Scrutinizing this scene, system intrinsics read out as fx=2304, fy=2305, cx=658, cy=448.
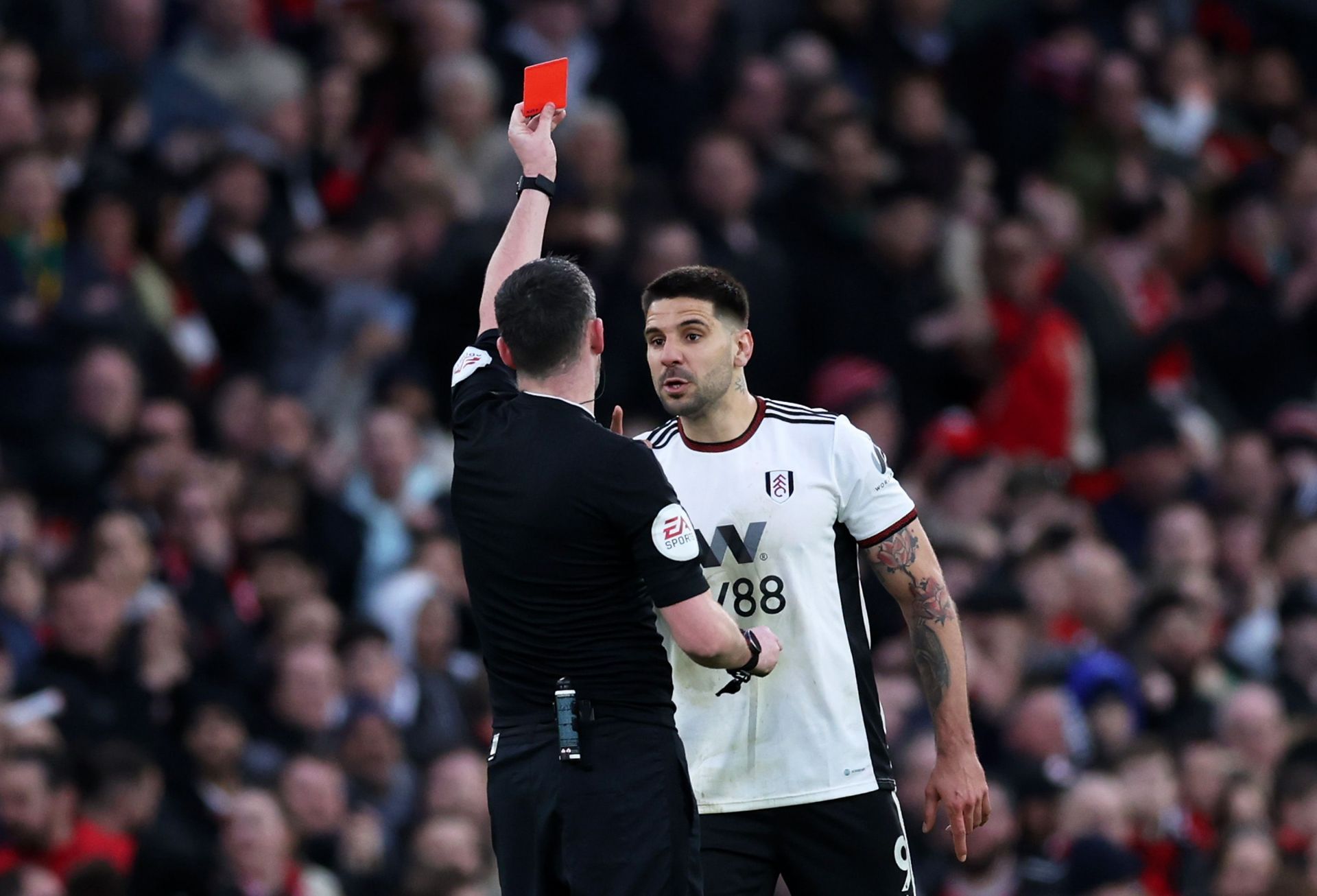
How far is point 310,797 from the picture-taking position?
10.2m

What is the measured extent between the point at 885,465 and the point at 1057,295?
8.33m

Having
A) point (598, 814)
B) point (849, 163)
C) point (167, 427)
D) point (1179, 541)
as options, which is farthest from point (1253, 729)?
point (598, 814)

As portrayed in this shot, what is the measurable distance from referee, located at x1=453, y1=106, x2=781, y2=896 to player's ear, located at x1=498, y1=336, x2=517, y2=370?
12mm

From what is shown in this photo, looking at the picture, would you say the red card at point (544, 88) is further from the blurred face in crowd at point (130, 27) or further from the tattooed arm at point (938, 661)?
the blurred face in crowd at point (130, 27)

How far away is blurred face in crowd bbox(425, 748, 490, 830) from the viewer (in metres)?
10.7

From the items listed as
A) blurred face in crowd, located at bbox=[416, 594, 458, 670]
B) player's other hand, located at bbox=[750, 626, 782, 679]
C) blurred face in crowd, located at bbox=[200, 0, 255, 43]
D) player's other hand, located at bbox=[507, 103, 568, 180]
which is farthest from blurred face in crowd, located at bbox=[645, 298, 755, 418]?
blurred face in crowd, located at bbox=[200, 0, 255, 43]

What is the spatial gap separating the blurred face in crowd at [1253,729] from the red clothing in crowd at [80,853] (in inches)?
246

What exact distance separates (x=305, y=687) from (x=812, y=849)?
418cm

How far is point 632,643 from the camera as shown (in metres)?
6.32

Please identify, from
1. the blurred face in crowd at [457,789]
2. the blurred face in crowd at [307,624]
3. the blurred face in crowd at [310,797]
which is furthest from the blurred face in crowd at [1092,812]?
the blurred face in crowd at [307,624]

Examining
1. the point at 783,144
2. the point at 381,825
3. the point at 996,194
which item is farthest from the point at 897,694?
the point at 996,194

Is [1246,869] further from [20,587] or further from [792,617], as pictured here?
[20,587]

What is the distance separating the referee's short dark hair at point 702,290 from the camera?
279 inches

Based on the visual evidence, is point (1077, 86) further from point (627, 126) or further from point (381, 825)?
point (381, 825)
